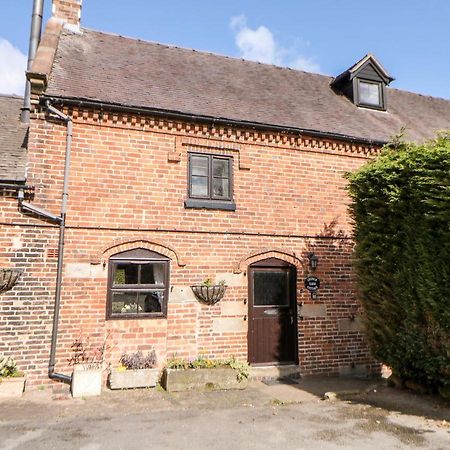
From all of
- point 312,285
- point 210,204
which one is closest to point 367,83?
point 312,285

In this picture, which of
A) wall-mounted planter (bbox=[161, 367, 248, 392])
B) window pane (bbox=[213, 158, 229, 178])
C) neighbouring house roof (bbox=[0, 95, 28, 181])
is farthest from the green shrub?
window pane (bbox=[213, 158, 229, 178])

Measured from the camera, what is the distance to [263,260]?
30.7 feet

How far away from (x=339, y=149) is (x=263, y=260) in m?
3.60

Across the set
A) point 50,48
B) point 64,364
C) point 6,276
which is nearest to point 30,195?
point 6,276

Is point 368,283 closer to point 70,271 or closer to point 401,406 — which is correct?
point 401,406

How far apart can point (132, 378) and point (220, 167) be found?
488cm

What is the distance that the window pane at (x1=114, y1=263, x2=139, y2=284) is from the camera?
27.3 feet

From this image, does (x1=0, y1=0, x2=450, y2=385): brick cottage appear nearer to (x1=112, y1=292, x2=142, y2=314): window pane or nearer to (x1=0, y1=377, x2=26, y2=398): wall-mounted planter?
(x1=112, y1=292, x2=142, y2=314): window pane

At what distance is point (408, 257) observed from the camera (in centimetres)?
716

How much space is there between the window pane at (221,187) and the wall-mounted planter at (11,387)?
5.29 m

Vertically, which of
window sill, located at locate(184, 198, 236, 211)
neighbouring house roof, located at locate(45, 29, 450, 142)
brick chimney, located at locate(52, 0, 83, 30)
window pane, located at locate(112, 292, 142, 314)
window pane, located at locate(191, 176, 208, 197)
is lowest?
window pane, located at locate(112, 292, 142, 314)

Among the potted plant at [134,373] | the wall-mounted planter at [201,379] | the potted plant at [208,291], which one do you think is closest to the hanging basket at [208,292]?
the potted plant at [208,291]

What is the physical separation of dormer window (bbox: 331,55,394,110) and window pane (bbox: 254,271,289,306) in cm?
663

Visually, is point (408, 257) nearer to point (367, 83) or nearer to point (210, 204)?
point (210, 204)
